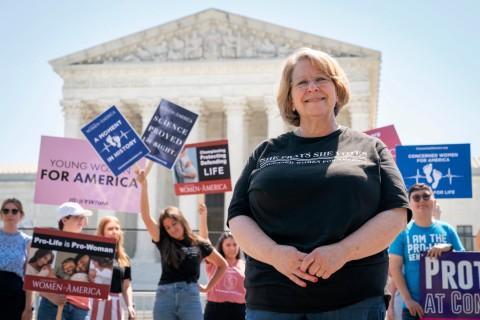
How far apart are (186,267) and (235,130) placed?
31535mm

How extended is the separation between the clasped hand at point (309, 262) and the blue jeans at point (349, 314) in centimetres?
16

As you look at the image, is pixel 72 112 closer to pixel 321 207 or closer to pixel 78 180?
pixel 78 180


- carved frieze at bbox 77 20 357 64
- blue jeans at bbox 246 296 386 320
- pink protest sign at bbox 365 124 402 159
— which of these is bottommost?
blue jeans at bbox 246 296 386 320

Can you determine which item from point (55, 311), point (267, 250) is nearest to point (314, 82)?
point (267, 250)

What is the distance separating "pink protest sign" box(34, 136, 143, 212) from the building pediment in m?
27.3

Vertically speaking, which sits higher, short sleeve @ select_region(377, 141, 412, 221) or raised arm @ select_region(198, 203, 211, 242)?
raised arm @ select_region(198, 203, 211, 242)

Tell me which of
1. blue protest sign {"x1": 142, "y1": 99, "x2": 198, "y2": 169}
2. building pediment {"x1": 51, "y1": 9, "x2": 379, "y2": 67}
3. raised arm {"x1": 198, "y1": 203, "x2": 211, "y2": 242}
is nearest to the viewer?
raised arm {"x1": 198, "y1": 203, "x2": 211, "y2": 242}

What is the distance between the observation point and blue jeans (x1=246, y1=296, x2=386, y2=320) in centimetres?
299

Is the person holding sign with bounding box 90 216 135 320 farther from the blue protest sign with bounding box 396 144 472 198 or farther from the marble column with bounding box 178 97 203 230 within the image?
the marble column with bounding box 178 97 203 230

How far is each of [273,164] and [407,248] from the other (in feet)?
15.4

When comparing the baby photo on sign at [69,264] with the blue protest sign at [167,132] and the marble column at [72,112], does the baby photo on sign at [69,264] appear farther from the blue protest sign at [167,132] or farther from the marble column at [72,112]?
the marble column at [72,112]

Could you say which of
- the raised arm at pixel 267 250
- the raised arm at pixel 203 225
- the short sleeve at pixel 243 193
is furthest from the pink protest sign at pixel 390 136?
the raised arm at pixel 267 250

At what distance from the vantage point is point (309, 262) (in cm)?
288

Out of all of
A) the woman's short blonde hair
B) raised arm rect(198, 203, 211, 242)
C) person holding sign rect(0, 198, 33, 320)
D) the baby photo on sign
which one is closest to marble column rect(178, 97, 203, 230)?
raised arm rect(198, 203, 211, 242)
